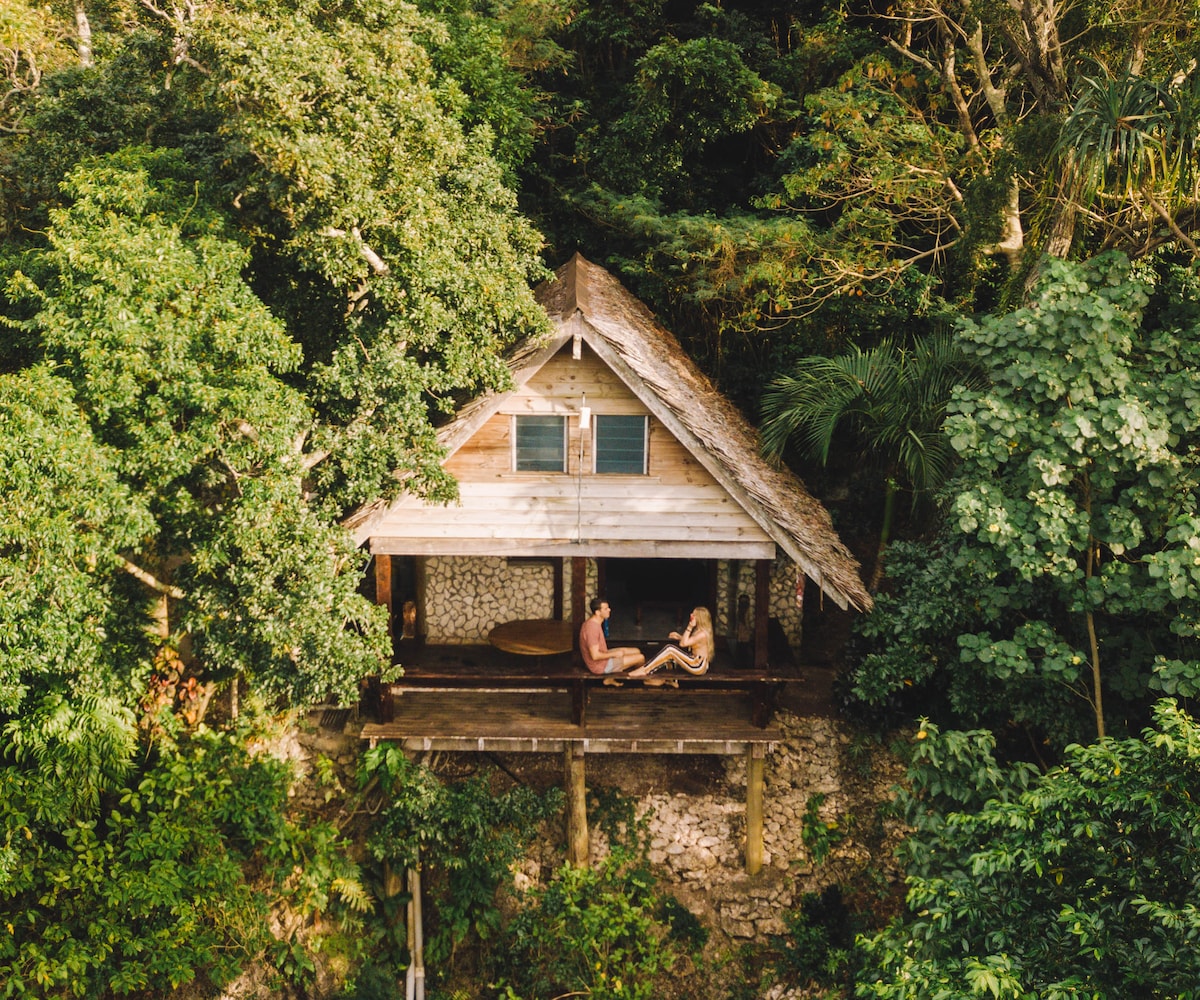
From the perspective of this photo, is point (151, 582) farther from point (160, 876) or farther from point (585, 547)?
point (585, 547)

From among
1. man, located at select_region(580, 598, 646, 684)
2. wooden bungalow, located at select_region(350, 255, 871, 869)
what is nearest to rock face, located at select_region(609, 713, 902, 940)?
wooden bungalow, located at select_region(350, 255, 871, 869)

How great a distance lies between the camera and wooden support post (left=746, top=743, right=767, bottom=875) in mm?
13719

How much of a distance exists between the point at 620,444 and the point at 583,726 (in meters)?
4.05

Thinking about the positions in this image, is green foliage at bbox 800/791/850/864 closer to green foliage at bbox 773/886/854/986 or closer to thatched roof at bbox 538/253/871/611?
green foliage at bbox 773/886/854/986

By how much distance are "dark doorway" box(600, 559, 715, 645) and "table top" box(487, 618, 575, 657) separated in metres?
1.77

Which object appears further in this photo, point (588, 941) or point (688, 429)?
point (588, 941)

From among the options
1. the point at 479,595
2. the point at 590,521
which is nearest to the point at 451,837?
the point at 479,595

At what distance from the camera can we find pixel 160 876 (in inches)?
451

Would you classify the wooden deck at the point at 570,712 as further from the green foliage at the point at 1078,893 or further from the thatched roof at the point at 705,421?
the green foliage at the point at 1078,893

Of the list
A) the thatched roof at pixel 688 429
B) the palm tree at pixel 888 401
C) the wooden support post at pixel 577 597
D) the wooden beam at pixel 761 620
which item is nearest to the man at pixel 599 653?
the wooden support post at pixel 577 597

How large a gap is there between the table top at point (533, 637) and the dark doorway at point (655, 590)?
1766 millimetres

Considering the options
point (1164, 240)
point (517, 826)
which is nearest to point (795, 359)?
point (1164, 240)

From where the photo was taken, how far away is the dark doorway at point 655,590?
16.5m

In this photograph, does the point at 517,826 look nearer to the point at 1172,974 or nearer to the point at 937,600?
the point at 937,600
